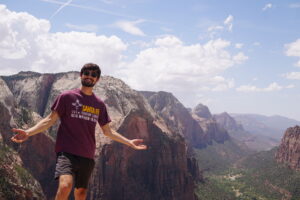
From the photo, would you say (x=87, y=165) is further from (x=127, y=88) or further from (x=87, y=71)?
(x=127, y=88)

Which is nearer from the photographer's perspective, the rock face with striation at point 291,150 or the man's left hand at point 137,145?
the man's left hand at point 137,145

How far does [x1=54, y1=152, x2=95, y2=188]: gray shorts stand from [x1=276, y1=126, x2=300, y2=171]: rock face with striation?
158966 mm

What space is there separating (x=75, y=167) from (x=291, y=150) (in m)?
172

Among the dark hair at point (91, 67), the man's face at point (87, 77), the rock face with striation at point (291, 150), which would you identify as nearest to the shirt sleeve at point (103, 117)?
the man's face at point (87, 77)

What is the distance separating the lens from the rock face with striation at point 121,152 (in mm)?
55969

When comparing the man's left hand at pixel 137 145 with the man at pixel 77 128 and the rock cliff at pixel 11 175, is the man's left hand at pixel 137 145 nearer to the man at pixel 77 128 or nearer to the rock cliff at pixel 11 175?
the man at pixel 77 128

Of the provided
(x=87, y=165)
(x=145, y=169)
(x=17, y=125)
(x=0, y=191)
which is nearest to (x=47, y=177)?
(x=17, y=125)

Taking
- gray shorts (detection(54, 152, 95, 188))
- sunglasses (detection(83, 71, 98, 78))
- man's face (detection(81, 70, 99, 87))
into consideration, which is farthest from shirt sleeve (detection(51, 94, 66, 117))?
gray shorts (detection(54, 152, 95, 188))

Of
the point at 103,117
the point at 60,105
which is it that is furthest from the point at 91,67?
the point at 103,117

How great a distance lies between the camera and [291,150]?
16312cm

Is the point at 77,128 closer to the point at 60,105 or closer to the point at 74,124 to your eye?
the point at 74,124

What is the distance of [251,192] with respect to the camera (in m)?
134

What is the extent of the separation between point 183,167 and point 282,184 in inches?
2936

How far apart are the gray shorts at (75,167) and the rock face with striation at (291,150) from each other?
15897 cm
